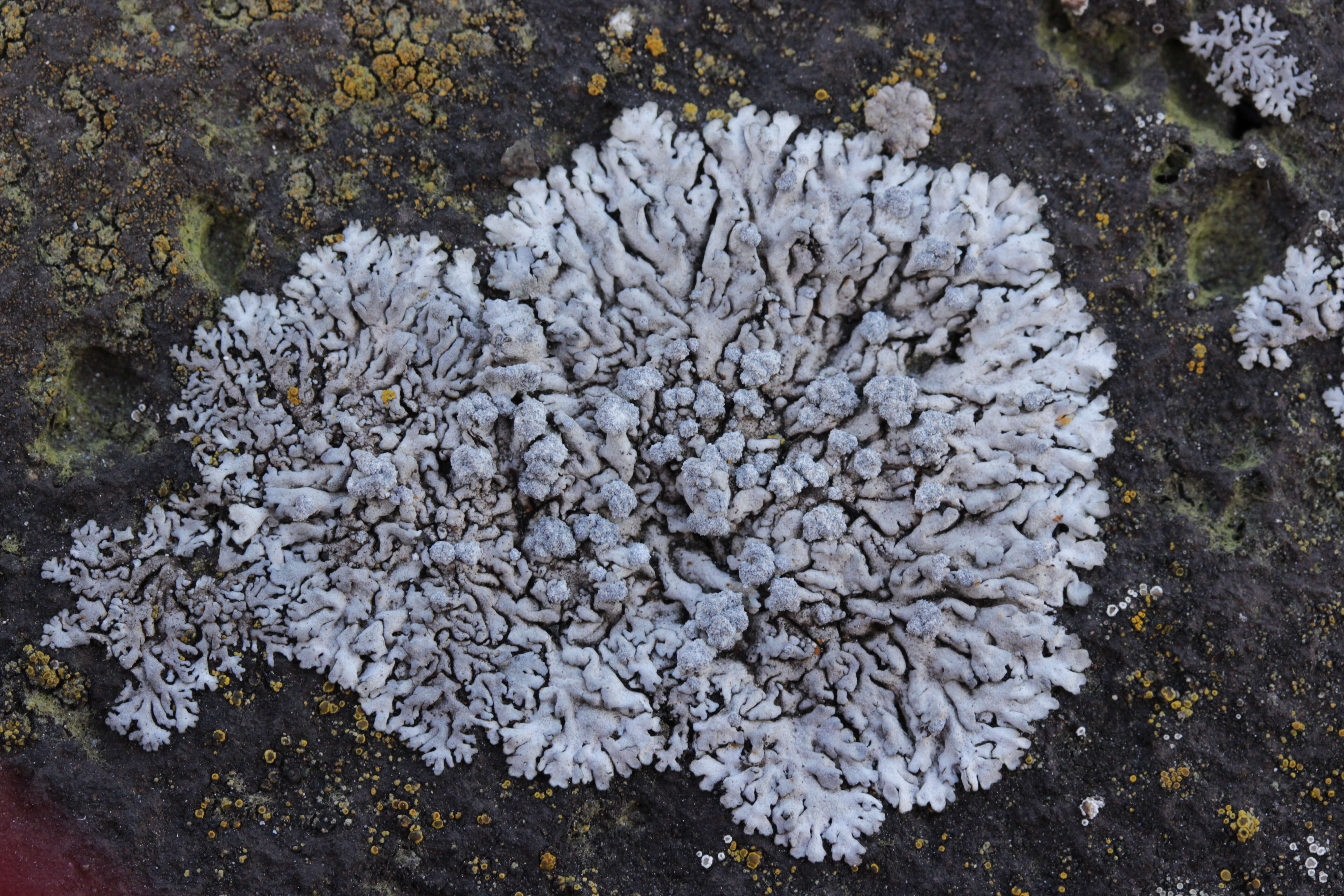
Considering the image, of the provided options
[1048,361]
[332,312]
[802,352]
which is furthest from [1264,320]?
[332,312]

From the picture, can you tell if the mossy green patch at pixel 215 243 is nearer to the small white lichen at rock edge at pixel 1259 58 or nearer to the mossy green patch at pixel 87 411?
the mossy green patch at pixel 87 411

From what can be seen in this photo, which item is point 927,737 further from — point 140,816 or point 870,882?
point 140,816

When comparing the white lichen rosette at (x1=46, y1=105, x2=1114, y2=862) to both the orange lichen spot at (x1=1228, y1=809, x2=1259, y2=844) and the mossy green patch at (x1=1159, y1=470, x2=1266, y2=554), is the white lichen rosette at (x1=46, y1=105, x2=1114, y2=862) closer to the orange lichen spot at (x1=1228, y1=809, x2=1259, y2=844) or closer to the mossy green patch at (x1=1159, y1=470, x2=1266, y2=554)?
the mossy green patch at (x1=1159, y1=470, x2=1266, y2=554)

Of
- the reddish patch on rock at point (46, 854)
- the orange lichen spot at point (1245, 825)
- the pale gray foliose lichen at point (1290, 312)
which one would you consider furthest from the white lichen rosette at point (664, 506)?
the orange lichen spot at point (1245, 825)

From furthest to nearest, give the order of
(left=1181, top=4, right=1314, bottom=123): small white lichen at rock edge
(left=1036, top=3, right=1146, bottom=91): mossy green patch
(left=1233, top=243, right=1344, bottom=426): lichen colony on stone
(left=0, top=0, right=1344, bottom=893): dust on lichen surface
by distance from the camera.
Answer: (left=1036, top=3, right=1146, bottom=91): mossy green patch, (left=1181, top=4, right=1314, bottom=123): small white lichen at rock edge, (left=1233, top=243, right=1344, bottom=426): lichen colony on stone, (left=0, top=0, right=1344, bottom=893): dust on lichen surface

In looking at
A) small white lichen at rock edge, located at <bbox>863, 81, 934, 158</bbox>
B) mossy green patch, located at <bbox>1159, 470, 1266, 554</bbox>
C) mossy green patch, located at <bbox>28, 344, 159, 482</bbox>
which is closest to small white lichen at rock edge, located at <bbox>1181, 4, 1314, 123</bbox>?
small white lichen at rock edge, located at <bbox>863, 81, 934, 158</bbox>

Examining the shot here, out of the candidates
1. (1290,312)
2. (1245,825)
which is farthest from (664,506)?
(1290,312)

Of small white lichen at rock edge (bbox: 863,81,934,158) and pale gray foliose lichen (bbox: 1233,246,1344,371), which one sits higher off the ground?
small white lichen at rock edge (bbox: 863,81,934,158)

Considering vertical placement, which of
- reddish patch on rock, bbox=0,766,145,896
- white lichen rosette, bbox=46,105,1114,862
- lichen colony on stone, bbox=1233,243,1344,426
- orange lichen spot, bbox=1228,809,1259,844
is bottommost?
reddish patch on rock, bbox=0,766,145,896
